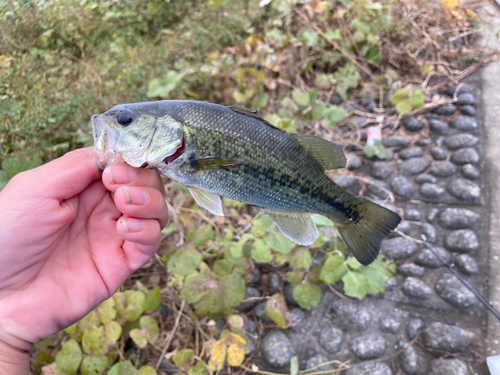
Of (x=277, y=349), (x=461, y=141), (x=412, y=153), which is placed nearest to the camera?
(x=277, y=349)

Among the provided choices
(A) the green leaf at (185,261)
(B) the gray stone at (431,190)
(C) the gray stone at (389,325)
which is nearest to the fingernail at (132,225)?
(A) the green leaf at (185,261)

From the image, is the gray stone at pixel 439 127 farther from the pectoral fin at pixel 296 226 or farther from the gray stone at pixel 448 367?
the pectoral fin at pixel 296 226

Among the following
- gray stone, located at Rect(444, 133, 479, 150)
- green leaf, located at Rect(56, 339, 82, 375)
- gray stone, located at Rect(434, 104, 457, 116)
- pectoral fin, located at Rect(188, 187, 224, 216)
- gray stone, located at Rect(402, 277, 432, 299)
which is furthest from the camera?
gray stone, located at Rect(434, 104, 457, 116)

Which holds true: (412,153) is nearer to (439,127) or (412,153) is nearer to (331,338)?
(439,127)

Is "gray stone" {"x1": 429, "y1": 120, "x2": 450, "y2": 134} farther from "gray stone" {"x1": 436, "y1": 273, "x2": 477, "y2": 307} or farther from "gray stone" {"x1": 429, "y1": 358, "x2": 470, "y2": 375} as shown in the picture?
"gray stone" {"x1": 429, "y1": 358, "x2": 470, "y2": 375}

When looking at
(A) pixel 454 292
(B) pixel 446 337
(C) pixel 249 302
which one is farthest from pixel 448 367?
(C) pixel 249 302

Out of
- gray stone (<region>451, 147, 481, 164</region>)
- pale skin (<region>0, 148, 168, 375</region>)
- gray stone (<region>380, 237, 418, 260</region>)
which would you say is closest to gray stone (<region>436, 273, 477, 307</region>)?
gray stone (<region>380, 237, 418, 260</region>)

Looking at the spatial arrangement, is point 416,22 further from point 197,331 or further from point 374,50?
point 197,331
